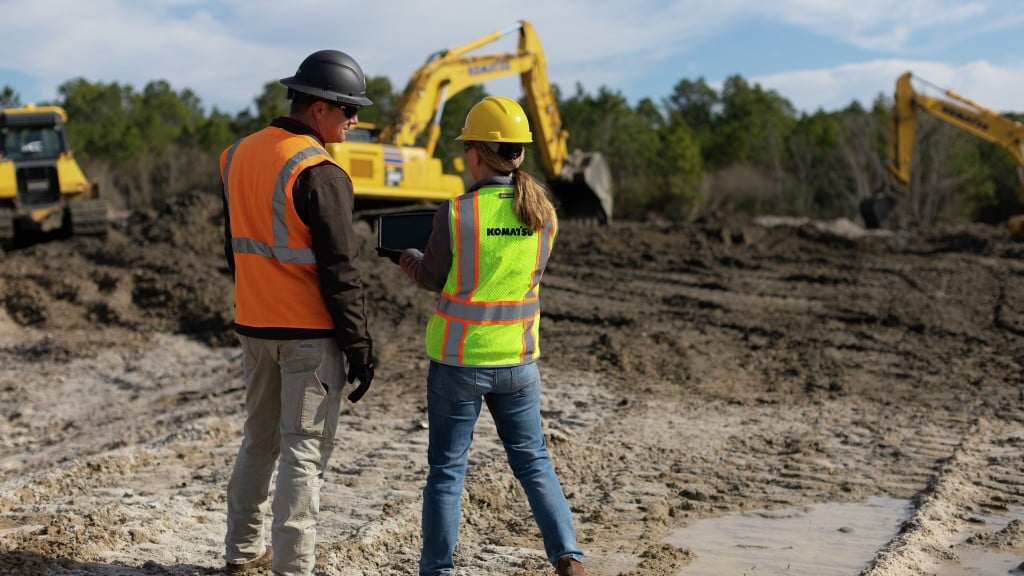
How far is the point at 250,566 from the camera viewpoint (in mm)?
3678

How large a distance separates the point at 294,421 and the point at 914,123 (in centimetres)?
2086

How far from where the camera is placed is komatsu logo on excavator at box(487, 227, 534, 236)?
10.4 feet

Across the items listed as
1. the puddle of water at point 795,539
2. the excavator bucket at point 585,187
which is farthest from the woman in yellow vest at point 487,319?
the excavator bucket at point 585,187

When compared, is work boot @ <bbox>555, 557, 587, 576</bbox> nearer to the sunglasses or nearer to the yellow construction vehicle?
the sunglasses

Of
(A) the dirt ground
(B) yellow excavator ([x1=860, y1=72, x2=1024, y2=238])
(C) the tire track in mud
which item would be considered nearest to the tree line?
(B) yellow excavator ([x1=860, y1=72, x2=1024, y2=238])

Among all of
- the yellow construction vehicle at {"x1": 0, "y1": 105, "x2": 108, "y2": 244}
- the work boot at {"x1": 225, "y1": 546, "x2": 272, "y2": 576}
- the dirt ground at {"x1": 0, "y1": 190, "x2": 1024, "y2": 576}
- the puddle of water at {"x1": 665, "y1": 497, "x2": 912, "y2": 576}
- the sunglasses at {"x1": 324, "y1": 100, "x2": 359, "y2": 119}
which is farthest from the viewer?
the yellow construction vehicle at {"x1": 0, "y1": 105, "x2": 108, "y2": 244}

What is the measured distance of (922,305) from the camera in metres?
11.5

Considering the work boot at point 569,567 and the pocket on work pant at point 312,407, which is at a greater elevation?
the pocket on work pant at point 312,407

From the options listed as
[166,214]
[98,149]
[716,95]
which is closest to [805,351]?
[166,214]

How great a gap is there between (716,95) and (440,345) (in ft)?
177

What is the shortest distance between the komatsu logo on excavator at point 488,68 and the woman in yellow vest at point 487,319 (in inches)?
516

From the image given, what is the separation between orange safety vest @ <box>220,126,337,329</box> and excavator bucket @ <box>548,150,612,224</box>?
52.2ft

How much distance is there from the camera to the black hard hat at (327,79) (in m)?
3.33

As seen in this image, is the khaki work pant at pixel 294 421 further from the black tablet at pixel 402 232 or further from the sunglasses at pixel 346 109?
the sunglasses at pixel 346 109
